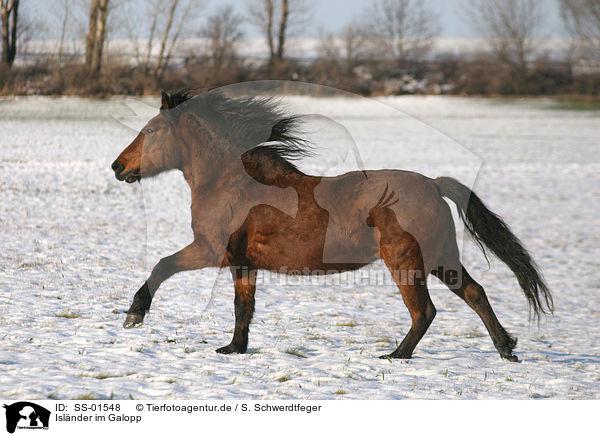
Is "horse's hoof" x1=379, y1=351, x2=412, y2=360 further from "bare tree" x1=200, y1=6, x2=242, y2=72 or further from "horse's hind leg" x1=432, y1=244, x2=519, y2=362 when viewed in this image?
"bare tree" x1=200, y1=6, x2=242, y2=72

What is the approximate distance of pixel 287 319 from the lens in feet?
18.6

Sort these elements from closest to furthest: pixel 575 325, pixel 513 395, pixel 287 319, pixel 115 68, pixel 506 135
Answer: pixel 513 395, pixel 287 319, pixel 575 325, pixel 115 68, pixel 506 135

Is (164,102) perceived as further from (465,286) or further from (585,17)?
(585,17)

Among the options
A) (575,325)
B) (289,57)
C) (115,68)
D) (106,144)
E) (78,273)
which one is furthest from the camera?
(289,57)

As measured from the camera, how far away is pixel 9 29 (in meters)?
11.1

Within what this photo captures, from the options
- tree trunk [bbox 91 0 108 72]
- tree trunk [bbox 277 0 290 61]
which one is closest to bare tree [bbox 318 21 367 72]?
tree trunk [bbox 277 0 290 61]

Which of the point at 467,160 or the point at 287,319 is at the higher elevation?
the point at 467,160

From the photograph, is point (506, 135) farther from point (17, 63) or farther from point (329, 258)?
point (329, 258)

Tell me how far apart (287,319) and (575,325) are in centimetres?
300

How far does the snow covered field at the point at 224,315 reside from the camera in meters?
3.84

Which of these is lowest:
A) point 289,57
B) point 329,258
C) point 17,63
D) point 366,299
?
point 366,299

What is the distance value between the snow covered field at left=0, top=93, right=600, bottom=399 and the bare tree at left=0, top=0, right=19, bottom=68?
107 centimetres

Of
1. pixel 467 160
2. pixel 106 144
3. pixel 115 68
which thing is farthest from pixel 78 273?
pixel 467 160

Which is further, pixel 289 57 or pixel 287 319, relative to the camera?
pixel 289 57
